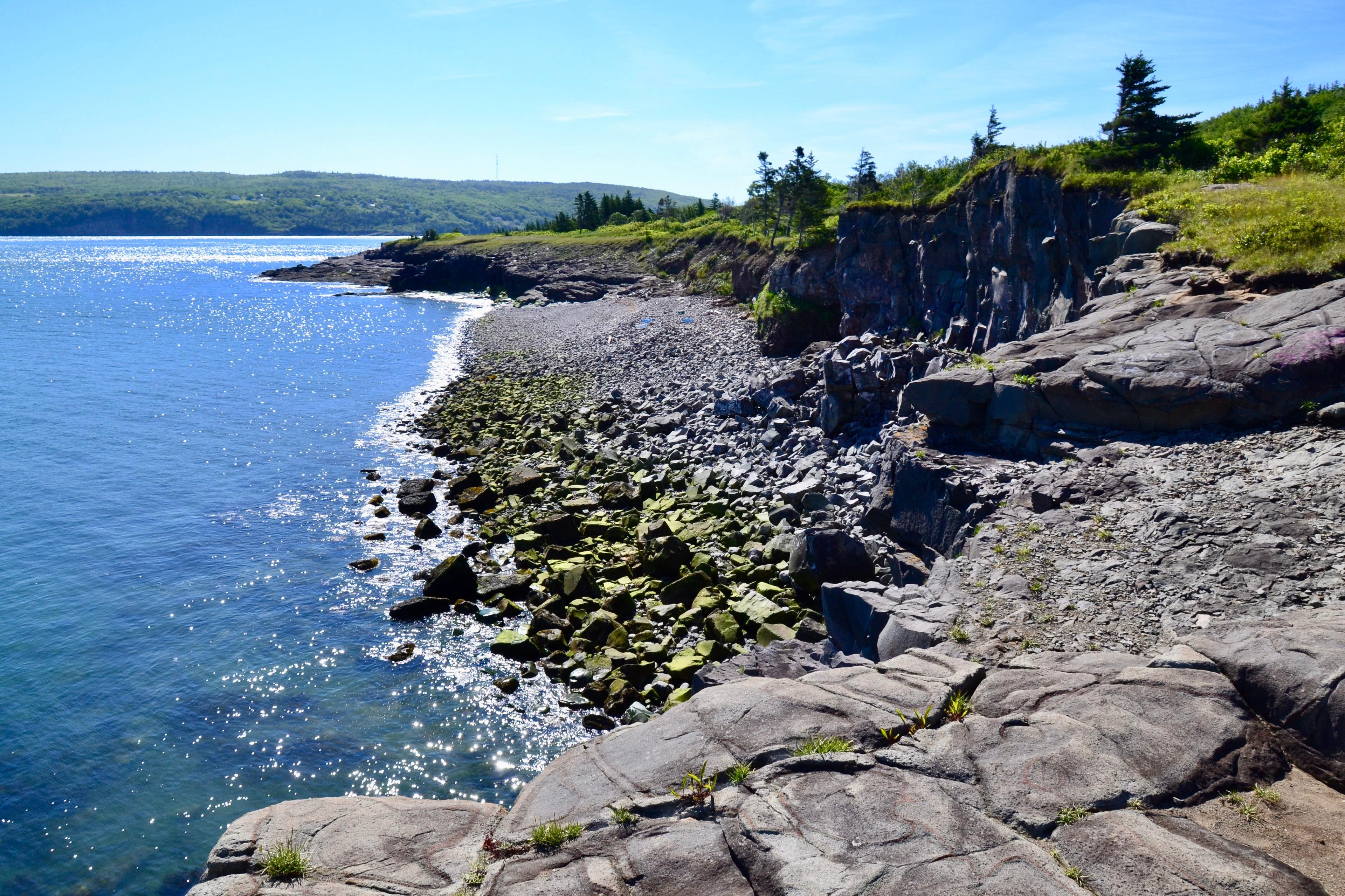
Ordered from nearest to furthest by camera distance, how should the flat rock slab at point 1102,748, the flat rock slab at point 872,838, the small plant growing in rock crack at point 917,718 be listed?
1. the flat rock slab at point 872,838
2. the flat rock slab at point 1102,748
3. the small plant growing in rock crack at point 917,718

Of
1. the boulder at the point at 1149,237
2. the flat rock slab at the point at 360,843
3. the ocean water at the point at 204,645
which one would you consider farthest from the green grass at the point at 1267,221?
the flat rock slab at the point at 360,843

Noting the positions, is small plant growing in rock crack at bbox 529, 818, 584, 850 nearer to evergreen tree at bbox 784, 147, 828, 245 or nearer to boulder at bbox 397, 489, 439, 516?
boulder at bbox 397, 489, 439, 516

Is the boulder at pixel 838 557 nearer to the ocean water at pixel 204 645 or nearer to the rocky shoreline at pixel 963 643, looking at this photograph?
the rocky shoreline at pixel 963 643

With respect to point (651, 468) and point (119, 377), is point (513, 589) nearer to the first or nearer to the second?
point (651, 468)

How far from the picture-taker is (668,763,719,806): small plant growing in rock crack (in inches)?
307

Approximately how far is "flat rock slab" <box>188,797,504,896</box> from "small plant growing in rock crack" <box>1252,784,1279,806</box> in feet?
26.5

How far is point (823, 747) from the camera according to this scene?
8180 mm

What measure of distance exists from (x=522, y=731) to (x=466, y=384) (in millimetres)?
37226

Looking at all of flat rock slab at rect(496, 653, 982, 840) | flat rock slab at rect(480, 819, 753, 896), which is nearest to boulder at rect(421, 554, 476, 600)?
flat rock slab at rect(496, 653, 982, 840)

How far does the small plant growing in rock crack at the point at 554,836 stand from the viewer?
7.57m

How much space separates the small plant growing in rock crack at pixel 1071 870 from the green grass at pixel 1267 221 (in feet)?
50.9

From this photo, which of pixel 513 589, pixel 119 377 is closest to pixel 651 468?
pixel 513 589

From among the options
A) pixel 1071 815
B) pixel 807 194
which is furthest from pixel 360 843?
pixel 807 194

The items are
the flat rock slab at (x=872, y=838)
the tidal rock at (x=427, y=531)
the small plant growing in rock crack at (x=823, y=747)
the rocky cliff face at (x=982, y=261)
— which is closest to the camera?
the flat rock slab at (x=872, y=838)
